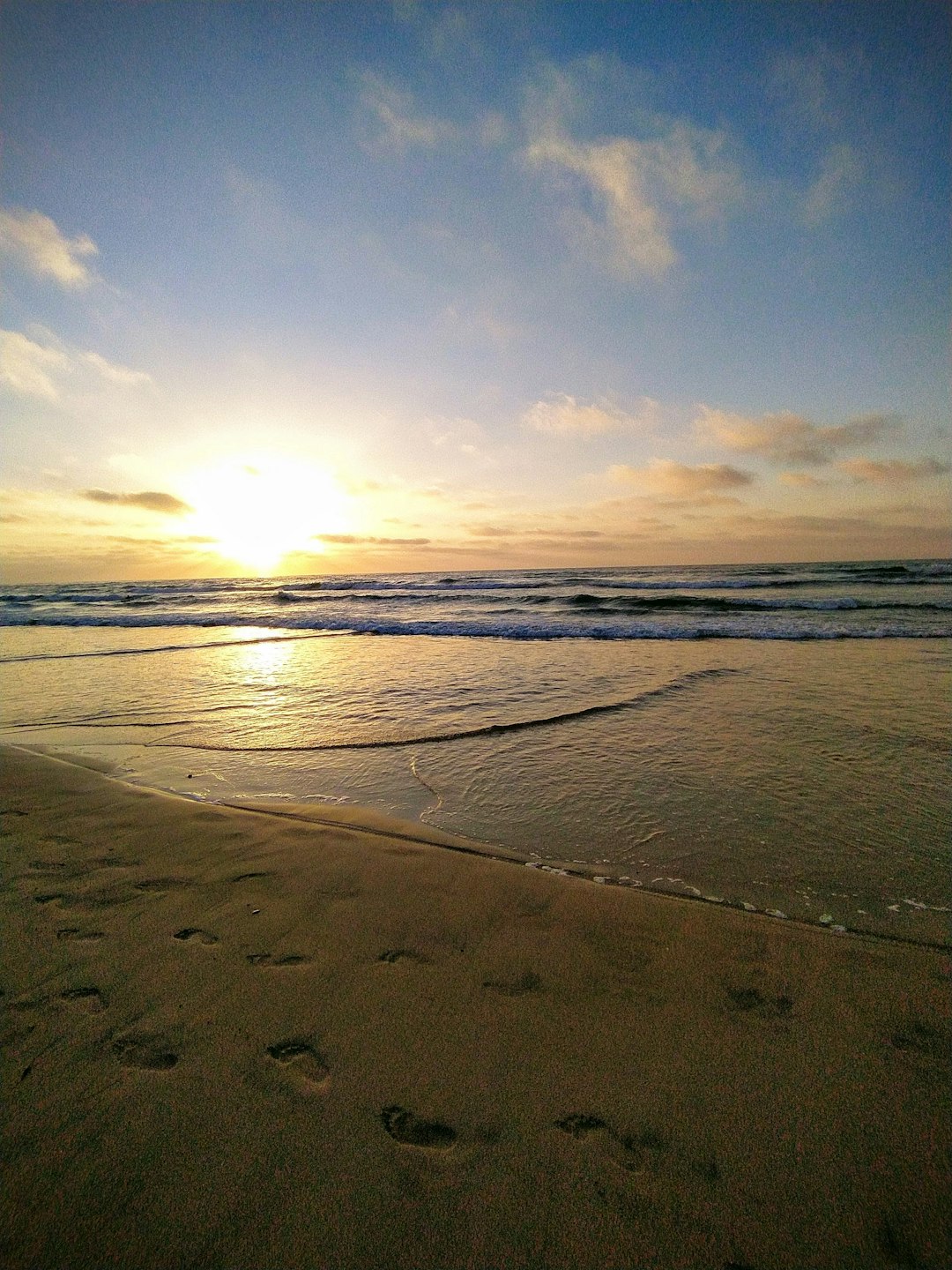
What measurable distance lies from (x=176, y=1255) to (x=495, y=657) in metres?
11.5

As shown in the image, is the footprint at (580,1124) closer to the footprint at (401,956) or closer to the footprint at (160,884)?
the footprint at (401,956)

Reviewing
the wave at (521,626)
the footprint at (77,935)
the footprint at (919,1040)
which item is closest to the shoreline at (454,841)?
the footprint at (919,1040)

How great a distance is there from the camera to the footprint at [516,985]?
249 centimetres

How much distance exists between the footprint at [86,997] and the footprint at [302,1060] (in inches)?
→ 36.1

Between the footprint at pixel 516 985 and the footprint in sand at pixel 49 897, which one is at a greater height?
the footprint in sand at pixel 49 897

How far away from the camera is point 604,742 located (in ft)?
20.2

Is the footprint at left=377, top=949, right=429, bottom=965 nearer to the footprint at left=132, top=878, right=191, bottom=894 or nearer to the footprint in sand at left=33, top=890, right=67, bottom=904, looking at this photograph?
the footprint at left=132, top=878, right=191, bottom=894

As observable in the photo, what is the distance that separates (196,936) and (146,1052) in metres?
0.74

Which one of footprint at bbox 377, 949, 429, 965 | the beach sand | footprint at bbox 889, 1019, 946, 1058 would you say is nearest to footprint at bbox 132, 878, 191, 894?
the beach sand

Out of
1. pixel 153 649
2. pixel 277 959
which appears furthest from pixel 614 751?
pixel 153 649

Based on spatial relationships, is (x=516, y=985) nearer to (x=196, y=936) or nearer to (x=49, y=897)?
(x=196, y=936)

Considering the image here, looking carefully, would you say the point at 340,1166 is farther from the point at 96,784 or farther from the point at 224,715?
the point at 224,715

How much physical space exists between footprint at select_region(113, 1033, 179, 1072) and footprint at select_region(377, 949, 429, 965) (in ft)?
3.15

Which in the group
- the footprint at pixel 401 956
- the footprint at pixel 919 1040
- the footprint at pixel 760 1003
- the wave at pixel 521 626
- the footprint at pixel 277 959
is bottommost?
the footprint at pixel 919 1040
